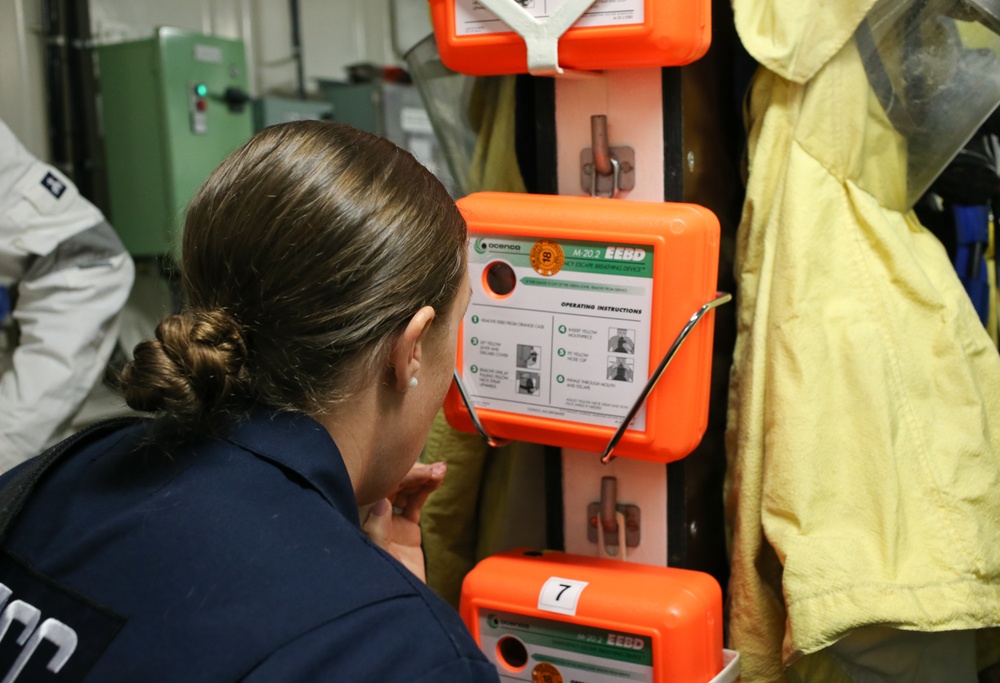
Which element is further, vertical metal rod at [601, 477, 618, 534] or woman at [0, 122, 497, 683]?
vertical metal rod at [601, 477, 618, 534]

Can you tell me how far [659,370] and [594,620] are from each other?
0.30 meters

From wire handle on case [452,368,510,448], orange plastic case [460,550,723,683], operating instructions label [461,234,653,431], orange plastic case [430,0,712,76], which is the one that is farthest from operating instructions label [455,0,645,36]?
orange plastic case [460,550,723,683]

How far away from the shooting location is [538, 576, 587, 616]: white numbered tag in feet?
3.79

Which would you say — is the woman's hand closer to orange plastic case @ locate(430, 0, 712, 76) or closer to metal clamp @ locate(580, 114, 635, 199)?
metal clamp @ locate(580, 114, 635, 199)

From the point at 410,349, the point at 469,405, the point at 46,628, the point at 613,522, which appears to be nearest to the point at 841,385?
the point at 613,522

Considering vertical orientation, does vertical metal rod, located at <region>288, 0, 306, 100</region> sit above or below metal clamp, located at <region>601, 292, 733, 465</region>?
above

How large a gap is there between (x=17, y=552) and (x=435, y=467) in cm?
52

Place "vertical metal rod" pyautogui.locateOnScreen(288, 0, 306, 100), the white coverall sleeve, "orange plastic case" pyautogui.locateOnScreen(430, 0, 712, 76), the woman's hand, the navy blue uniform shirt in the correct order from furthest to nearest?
"vertical metal rod" pyautogui.locateOnScreen(288, 0, 306, 100) → the white coverall sleeve → the woman's hand → "orange plastic case" pyautogui.locateOnScreen(430, 0, 712, 76) → the navy blue uniform shirt

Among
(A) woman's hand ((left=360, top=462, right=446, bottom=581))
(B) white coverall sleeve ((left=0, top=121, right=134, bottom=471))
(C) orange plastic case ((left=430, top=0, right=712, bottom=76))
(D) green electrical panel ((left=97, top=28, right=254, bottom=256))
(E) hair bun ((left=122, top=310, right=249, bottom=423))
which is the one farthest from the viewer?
(D) green electrical panel ((left=97, top=28, right=254, bottom=256))

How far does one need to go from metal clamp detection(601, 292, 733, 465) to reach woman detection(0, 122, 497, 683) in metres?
0.25

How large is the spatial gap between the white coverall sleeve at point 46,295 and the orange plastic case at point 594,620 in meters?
1.40

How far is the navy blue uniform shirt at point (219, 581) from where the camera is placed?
724 mm

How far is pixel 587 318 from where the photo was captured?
117cm

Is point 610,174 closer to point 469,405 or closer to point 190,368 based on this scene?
point 469,405
